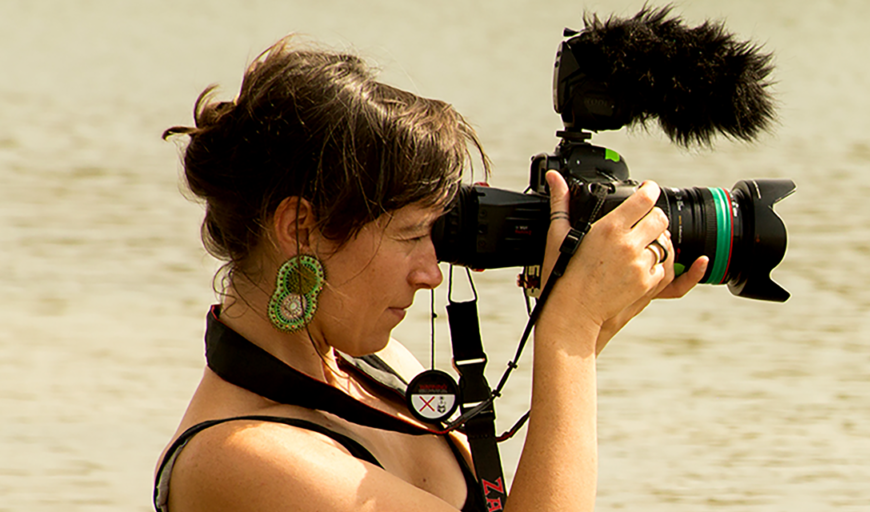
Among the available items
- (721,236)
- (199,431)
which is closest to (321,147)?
(199,431)

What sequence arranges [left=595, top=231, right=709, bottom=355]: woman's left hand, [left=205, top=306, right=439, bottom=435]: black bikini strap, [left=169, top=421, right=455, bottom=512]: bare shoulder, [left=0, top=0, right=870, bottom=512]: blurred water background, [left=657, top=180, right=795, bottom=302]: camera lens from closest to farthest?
[left=169, top=421, right=455, bottom=512]: bare shoulder < [left=205, top=306, right=439, bottom=435]: black bikini strap < [left=595, top=231, right=709, bottom=355]: woman's left hand < [left=657, top=180, right=795, bottom=302]: camera lens < [left=0, top=0, right=870, bottom=512]: blurred water background

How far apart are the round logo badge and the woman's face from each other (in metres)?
0.14

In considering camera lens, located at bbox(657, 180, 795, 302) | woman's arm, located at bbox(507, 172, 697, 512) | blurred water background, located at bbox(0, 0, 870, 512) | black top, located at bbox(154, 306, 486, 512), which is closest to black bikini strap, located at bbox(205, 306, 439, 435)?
black top, located at bbox(154, 306, 486, 512)

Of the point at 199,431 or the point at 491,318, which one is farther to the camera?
the point at 491,318

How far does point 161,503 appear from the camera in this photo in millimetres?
1559

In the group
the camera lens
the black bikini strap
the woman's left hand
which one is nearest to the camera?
the black bikini strap

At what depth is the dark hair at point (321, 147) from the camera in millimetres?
1540

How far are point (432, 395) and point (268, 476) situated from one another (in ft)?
1.25

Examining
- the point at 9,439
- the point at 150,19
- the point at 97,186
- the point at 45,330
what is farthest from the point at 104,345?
the point at 150,19

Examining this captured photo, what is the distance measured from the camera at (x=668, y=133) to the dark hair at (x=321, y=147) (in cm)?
17

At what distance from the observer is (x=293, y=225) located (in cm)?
158

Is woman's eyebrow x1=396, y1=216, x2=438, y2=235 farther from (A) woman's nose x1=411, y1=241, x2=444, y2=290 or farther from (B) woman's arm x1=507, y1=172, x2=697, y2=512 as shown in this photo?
(B) woman's arm x1=507, y1=172, x2=697, y2=512

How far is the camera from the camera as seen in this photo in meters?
1.78

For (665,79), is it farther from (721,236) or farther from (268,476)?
(268,476)
